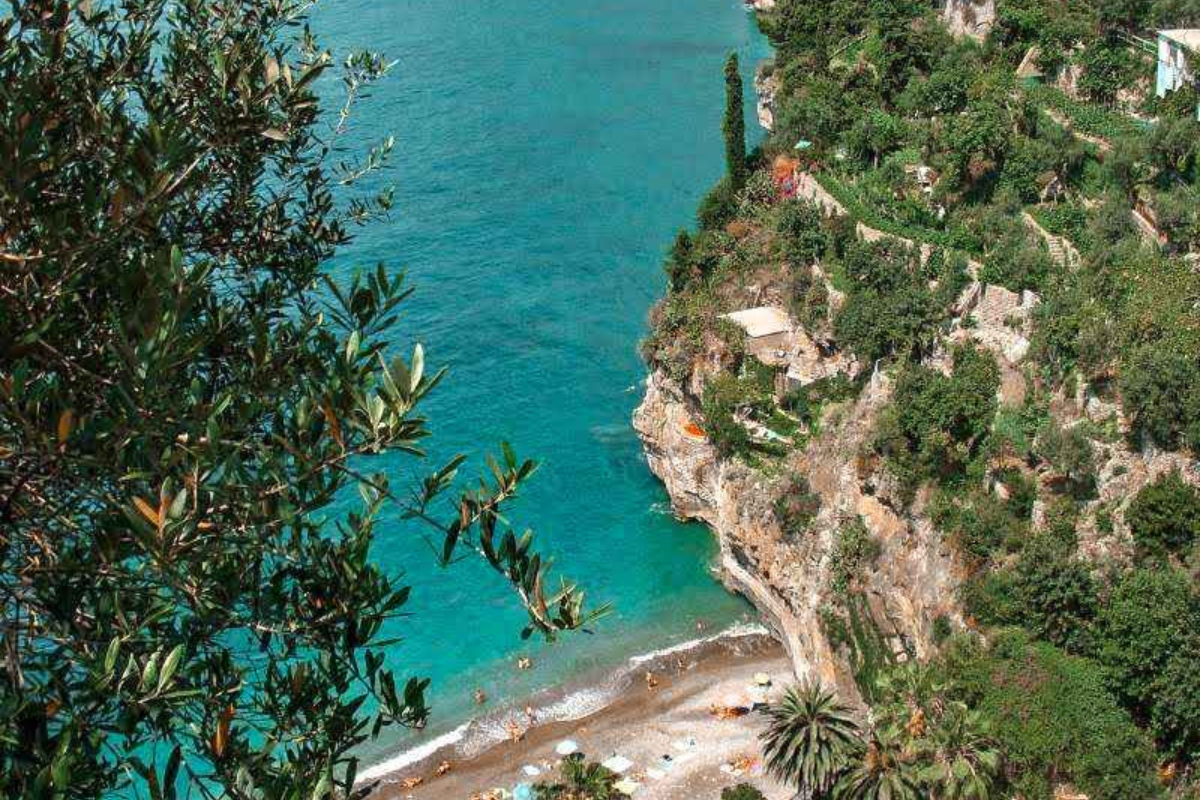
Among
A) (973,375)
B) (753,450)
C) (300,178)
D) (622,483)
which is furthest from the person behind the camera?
(622,483)

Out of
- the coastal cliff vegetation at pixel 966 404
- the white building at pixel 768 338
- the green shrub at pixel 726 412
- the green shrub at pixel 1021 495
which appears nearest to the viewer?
the coastal cliff vegetation at pixel 966 404

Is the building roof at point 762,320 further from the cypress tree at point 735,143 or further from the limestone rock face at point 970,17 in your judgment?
the limestone rock face at point 970,17

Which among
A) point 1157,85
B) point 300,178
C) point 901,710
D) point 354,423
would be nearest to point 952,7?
point 1157,85

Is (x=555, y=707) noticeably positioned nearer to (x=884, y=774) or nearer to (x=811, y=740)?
(x=811, y=740)

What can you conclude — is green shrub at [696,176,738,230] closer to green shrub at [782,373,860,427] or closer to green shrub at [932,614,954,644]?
green shrub at [782,373,860,427]

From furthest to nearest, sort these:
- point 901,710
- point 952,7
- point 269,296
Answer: point 952,7
point 901,710
point 269,296

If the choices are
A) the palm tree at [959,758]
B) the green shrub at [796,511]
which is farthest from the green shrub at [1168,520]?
the green shrub at [796,511]

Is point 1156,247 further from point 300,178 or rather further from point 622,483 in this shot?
point 300,178
